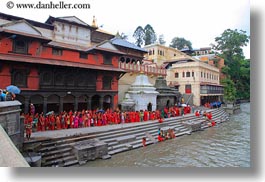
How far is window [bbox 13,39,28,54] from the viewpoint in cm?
733

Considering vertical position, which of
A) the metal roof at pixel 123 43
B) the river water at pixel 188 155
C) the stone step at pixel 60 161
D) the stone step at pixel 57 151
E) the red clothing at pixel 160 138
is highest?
the metal roof at pixel 123 43

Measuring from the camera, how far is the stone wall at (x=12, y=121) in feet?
14.9

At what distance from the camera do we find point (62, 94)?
8984 millimetres

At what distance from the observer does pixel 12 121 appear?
4.85 m

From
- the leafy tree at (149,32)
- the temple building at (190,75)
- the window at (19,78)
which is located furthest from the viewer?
the temple building at (190,75)

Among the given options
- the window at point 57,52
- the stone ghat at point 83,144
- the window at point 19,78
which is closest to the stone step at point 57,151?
the stone ghat at point 83,144

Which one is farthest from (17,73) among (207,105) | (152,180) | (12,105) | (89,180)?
(207,105)

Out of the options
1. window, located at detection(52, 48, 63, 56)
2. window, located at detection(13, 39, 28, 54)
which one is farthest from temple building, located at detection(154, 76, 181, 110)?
window, located at detection(13, 39, 28, 54)

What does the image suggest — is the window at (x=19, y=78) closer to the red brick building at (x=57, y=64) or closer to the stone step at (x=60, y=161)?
the red brick building at (x=57, y=64)

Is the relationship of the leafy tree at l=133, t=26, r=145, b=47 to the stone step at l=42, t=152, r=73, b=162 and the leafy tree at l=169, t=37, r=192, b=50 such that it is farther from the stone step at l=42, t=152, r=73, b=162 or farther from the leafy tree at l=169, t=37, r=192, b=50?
the stone step at l=42, t=152, r=73, b=162

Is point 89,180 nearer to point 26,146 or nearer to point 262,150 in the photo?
point 26,146

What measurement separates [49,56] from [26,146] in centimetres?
434

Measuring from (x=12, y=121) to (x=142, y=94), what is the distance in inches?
313

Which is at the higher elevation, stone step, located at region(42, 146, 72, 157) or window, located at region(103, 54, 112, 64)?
window, located at region(103, 54, 112, 64)
